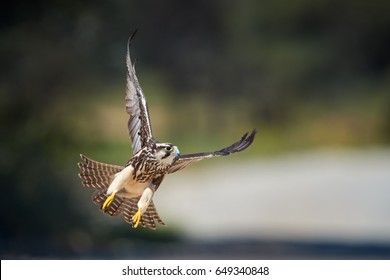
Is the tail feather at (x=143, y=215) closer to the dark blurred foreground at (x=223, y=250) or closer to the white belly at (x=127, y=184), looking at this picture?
the white belly at (x=127, y=184)

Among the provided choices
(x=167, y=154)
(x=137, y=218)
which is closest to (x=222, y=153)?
(x=167, y=154)

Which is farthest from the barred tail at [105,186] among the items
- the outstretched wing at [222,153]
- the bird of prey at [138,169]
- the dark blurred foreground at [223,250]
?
the dark blurred foreground at [223,250]

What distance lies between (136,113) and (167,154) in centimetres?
13

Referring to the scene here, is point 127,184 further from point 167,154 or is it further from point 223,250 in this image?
point 223,250

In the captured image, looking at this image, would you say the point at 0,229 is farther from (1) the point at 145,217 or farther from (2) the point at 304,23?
(1) the point at 145,217

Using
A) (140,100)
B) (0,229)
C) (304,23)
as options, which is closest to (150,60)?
(304,23)

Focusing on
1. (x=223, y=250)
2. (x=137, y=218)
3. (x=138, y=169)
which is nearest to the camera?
(x=137, y=218)

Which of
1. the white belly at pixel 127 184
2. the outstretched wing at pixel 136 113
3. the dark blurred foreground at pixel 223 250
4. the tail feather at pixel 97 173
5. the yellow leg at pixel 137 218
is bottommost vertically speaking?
the yellow leg at pixel 137 218

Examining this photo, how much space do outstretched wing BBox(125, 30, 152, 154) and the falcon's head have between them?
47 mm

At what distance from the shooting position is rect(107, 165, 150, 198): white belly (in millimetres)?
1789

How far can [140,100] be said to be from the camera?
1866 mm

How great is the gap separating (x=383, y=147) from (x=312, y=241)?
0.71 meters

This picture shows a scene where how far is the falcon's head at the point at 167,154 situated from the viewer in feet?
5.91

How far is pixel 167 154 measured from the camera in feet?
5.92
